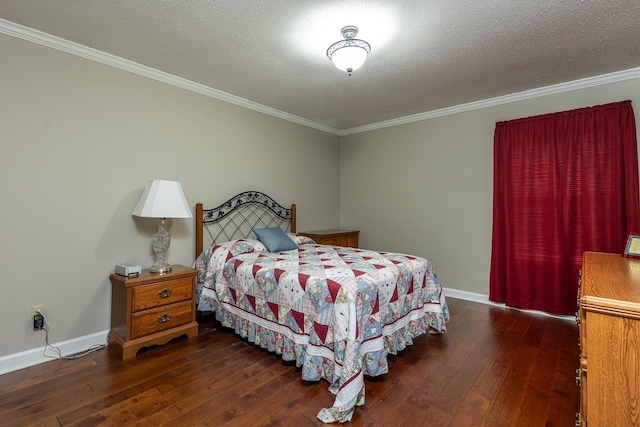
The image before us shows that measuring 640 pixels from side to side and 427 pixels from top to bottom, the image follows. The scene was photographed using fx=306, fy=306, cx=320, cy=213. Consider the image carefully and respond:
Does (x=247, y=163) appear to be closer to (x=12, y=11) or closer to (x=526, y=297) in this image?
(x=12, y=11)

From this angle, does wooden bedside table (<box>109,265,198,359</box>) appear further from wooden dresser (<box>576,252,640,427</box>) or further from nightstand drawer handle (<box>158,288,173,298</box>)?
wooden dresser (<box>576,252,640,427</box>)

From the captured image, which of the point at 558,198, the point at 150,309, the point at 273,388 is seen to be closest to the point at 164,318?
the point at 150,309

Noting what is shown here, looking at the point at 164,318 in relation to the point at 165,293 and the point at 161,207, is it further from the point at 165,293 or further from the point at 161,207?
the point at 161,207

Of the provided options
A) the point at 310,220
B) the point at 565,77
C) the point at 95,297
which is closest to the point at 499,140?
the point at 565,77

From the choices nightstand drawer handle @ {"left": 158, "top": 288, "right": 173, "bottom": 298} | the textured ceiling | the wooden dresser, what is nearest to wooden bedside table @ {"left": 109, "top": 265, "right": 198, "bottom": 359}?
nightstand drawer handle @ {"left": 158, "top": 288, "right": 173, "bottom": 298}

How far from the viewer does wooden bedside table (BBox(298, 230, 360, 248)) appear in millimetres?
4070

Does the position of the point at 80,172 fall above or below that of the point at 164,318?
above

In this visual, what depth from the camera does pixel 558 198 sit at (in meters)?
3.18

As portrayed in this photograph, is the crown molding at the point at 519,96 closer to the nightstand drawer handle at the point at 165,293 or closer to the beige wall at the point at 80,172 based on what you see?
the beige wall at the point at 80,172

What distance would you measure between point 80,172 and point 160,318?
4.42ft

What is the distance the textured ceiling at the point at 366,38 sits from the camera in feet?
6.44

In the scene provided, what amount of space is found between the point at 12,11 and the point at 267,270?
2.43 metres

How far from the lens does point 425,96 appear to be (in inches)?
138

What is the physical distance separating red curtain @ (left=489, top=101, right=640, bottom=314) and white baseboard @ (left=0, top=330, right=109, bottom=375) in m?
4.02
